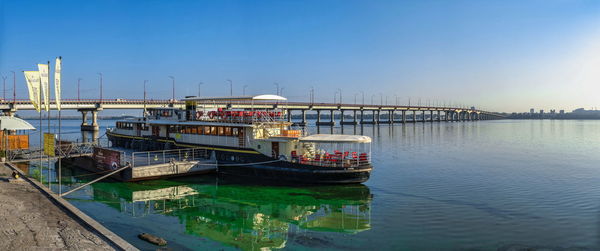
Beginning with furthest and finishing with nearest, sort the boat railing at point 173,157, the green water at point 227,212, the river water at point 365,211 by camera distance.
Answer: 1. the boat railing at point 173,157
2. the green water at point 227,212
3. the river water at point 365,211

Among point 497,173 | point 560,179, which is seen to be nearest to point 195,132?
point 497,173

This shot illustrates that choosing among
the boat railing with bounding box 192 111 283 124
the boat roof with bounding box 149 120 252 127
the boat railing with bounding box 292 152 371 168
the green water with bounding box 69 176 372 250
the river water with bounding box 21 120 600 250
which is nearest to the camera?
the river water with bounding box 21 120 600 250

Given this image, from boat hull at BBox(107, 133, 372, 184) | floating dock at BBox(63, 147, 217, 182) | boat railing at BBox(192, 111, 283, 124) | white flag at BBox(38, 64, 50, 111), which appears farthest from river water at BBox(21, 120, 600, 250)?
white flag at BBox(38, 64, 50, 111)

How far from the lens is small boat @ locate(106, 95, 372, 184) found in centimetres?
2942

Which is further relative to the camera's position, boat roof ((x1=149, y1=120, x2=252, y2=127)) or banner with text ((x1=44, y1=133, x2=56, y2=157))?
boat roof ((x1=149, y1=120, x2=252, y2=127))

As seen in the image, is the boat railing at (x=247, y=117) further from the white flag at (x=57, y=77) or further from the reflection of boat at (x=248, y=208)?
the white flag at (x=57, y=77)

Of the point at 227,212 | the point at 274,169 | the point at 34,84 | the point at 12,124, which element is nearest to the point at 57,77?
the point at 34,84

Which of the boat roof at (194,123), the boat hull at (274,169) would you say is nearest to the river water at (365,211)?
the boat hull at (274,169)

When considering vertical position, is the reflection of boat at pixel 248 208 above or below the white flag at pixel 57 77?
below

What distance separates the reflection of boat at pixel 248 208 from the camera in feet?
64.1

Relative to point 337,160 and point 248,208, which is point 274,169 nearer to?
point 337,160

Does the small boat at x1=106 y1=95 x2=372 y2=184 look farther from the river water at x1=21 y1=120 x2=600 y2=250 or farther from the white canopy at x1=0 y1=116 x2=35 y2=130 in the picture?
the white canopy at x1=0 y1=116 x2=35 y2=130

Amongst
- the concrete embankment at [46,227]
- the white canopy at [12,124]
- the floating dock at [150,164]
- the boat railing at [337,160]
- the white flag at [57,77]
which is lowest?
the concrete embankment at [46,227]

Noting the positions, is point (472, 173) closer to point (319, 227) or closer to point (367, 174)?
point (367, 174)
